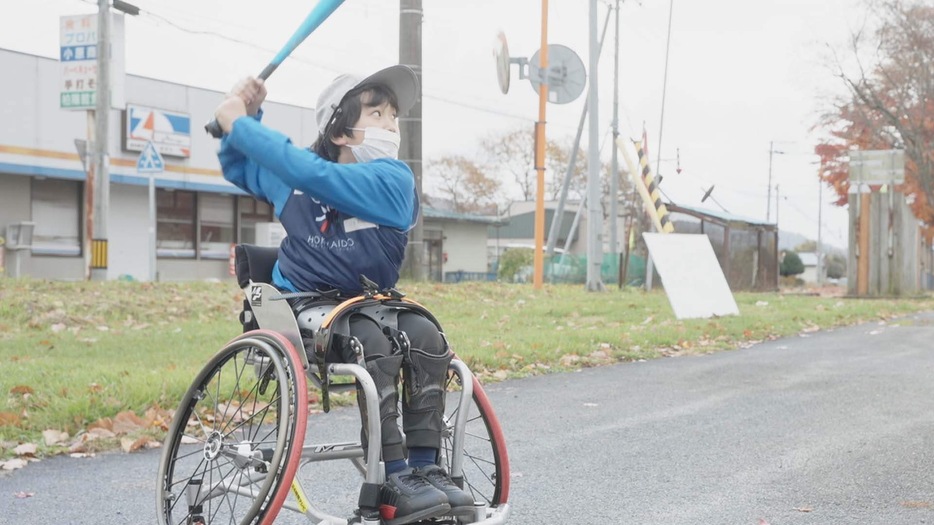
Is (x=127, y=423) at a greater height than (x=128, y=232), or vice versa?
(x=128, y=232)

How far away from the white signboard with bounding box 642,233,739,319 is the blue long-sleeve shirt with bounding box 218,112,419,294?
9820 mm

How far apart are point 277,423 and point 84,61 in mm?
16317

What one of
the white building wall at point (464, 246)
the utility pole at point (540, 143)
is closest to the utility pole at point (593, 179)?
the utility pole at point (540, 143)

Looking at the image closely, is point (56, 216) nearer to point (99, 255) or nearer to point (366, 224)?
point (99, 255)

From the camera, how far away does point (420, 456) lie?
2.72m

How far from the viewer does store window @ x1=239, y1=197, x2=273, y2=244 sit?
29188 millimetres

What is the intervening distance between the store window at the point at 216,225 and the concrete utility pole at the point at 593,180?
1208 centimetres

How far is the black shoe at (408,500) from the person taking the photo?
2533mm

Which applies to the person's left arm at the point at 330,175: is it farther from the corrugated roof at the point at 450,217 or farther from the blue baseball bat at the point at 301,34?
the corrugated roof at the point at 450,217

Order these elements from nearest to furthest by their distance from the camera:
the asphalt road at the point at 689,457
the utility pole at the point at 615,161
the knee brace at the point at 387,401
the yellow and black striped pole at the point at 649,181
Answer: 1. the knee brace at the point at 387,401
2. the asphalt road at the point at 689,457
3. the yellow and black striped pole at the point at 649,181
4. the utility pole at the point at 615,161

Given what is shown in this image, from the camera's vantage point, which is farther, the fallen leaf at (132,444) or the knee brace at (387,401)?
the fallen leaf at (132,444)

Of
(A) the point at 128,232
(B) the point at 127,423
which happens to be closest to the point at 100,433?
(B) the point at 127,423

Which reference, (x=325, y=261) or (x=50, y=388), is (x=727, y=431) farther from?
(x=50, y=388)

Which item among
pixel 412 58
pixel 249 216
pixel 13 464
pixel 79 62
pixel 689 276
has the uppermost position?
pixel 79 62
